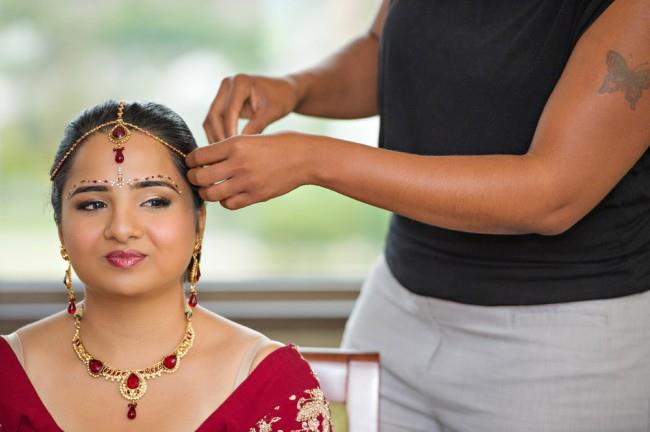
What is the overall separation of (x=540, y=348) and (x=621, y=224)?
0.90 feet

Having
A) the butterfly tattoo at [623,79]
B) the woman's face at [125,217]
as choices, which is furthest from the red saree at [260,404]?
the butterfly tattoo at [623,79]

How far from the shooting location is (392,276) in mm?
2045

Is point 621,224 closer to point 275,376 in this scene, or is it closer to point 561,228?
point 561,228

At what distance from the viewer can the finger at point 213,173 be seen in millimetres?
1520

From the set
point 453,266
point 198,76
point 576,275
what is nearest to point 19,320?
point 198,76

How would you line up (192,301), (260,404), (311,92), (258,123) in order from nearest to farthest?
(260,404) < (192,301) < (258,123) < (311,92)

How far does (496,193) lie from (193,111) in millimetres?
1926

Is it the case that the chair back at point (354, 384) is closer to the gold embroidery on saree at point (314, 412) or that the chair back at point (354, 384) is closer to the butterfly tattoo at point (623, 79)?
the gold embroidery on saree at point (314, 412)

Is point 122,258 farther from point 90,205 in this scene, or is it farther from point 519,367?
point 519,367

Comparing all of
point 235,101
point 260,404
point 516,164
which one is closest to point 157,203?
point 235,101

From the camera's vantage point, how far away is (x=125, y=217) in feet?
5.21

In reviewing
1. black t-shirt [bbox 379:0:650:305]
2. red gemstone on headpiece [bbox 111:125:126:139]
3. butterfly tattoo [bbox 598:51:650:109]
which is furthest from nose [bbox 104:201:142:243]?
butterfly tattoo [bbox 598:51:650:109]

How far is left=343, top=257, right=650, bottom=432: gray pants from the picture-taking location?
173 cm

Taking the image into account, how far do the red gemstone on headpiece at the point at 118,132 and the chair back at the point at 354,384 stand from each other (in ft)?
1.84
